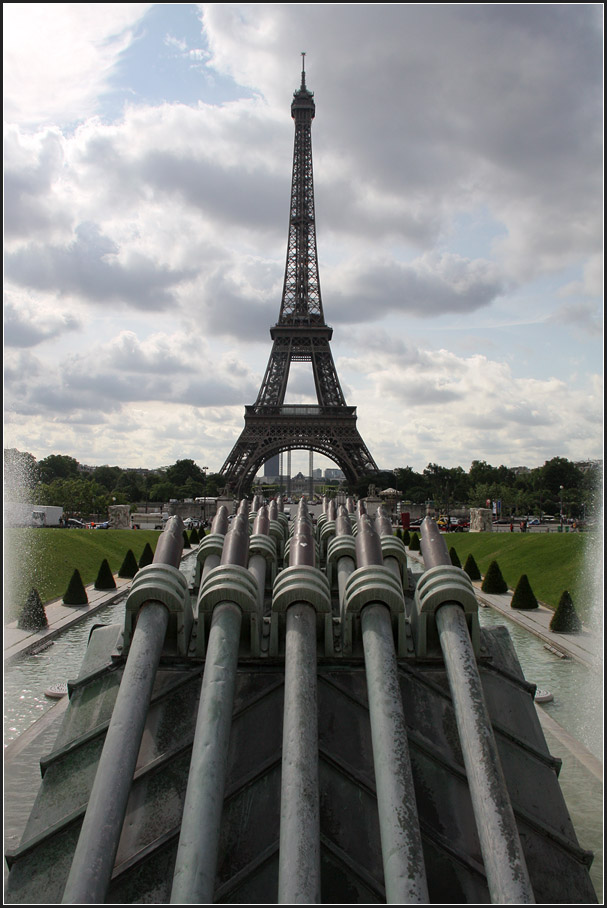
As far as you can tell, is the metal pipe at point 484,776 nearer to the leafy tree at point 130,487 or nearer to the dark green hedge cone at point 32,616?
the dark green hedge cone at point 32,616

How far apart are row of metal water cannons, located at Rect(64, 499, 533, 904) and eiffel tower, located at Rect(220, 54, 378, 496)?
62.0 metres

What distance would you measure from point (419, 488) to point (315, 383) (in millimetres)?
20960

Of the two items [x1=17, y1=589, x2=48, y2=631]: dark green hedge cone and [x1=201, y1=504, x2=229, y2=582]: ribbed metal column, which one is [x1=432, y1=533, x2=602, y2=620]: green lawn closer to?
[x1=201, y1=504, x2=229, y2=582]: ribbed metal column

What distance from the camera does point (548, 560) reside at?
26047 mm

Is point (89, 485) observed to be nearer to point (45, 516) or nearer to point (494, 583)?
point (45, 516)

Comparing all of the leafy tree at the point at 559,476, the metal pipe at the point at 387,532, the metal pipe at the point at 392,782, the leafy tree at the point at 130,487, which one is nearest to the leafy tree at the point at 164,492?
the leafy tree at the point at 130,487

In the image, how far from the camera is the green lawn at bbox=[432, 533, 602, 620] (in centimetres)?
2202

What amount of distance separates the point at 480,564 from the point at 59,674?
71.6 ft

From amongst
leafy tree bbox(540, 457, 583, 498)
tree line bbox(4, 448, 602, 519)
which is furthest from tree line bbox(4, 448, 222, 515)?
leafy tree bbox(540, 457, 583, 498)

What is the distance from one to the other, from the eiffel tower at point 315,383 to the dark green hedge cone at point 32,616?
49.5 metres

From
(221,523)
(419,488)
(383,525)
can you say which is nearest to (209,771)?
(221,523)

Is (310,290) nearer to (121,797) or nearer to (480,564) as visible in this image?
(480,564)

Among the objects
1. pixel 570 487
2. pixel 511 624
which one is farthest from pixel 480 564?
pixel 570 487

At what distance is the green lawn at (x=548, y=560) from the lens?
22.0 meters
